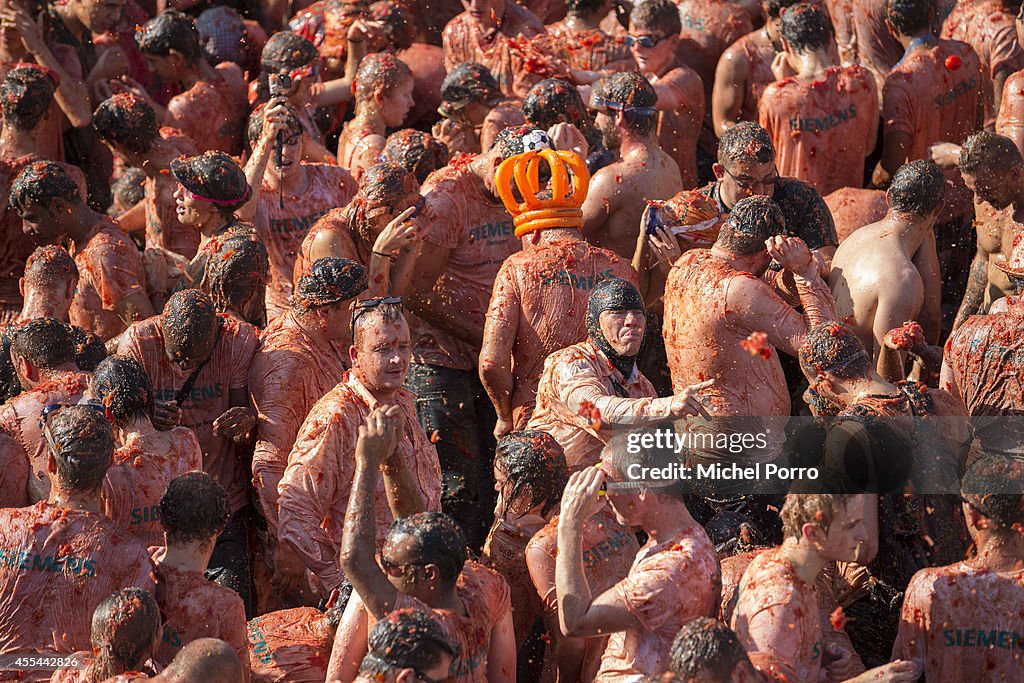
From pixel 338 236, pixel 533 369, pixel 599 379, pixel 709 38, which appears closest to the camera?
pixel 599 379

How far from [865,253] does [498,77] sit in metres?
3.78

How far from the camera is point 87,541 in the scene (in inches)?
328

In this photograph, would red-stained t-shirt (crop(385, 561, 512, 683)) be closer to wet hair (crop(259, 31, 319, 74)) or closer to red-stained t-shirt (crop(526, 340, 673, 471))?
red-stained t-shirt (crop(526, 340, 673, 471))

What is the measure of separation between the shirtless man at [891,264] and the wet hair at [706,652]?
390 centimetres

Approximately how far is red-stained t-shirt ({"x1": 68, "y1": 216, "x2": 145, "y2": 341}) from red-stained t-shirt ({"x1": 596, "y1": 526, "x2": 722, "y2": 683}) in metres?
4.50

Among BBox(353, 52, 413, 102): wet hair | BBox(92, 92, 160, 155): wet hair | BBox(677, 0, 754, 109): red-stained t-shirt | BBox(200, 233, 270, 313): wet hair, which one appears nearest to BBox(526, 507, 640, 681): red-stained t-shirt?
BBox(200, 233, 270, 313): wet hair

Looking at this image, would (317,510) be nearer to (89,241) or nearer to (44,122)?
(89,241)

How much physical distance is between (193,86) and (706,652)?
28.9ft

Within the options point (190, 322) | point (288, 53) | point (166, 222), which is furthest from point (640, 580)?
point (288, 53)

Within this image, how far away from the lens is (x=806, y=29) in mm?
12711

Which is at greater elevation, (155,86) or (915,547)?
(155,86)

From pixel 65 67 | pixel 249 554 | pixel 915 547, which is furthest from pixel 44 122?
pixel 915 547

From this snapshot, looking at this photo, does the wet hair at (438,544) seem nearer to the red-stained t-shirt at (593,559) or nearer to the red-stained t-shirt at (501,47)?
the red-stained t-shirt at (593,559)

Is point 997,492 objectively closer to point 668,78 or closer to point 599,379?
point 599,379
